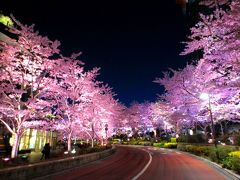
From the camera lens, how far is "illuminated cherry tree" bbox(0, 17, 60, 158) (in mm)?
18766

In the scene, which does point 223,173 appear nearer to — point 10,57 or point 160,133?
point 10,57

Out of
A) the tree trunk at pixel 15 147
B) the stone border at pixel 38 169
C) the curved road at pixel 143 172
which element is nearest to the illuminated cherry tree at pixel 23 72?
the tree trunk at pixel 15 147

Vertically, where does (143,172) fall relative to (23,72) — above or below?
below

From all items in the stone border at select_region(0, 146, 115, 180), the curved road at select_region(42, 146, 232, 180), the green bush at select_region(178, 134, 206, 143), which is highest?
the green bush at select_region(178, 134, 206, 143)

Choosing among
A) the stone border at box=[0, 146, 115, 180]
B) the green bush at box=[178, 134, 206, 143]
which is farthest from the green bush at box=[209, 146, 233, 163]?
the green bush at box=[178, 134, 206, 143]

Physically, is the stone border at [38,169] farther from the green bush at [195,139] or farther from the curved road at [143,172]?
the green bush at [195,139]

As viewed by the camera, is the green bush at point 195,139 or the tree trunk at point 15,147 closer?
the tree trunk at point 15,147

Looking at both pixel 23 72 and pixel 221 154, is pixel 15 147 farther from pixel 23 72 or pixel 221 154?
pixel 221 154

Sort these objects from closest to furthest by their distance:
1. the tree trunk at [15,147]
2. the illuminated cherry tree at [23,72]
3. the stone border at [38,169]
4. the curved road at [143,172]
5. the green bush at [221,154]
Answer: the stone border at [38,169]
the curved road at [143,172]
the tree trunk at [15,147]
the illuminated cherry tree at [23,72]
the green bush at [221,154]

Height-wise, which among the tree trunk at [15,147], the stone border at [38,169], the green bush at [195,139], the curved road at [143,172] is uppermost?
the green bush at [195,139]

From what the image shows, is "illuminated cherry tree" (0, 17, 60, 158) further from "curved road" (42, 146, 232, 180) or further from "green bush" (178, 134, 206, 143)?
"green bush" (178, 134, 206, 143)

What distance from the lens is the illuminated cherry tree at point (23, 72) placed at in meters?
18.8

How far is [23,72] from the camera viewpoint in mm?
20094

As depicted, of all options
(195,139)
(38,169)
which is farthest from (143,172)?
(195,139)
